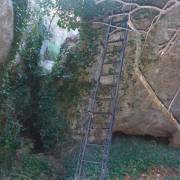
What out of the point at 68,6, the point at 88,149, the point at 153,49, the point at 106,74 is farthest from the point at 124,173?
the point at 68,6

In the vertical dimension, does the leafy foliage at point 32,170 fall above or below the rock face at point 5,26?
below

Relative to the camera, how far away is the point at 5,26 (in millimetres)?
6254

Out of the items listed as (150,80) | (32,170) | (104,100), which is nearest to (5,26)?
(104,100)

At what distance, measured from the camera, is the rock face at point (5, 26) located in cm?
610

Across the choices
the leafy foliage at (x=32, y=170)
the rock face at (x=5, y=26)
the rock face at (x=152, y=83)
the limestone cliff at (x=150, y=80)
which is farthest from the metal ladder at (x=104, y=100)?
the rock face at (x=5, y=26)

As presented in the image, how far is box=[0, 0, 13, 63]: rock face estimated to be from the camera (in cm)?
610

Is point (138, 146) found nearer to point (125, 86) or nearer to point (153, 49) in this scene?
point (125, 86)

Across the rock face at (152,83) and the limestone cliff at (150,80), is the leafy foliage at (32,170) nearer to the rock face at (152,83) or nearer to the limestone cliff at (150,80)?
Answer: the limestone cliff at (150,80)

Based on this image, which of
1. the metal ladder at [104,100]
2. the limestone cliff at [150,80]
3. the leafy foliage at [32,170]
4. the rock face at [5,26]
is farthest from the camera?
the limestone cliff at [150,80]

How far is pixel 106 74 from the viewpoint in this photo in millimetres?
7133

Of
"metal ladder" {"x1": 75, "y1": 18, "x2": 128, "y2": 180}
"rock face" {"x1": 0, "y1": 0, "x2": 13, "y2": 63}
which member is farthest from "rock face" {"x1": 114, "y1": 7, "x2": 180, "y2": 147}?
"rock face" {"x1": 0, "y1": 0, "x2": 13, "y2": 63}

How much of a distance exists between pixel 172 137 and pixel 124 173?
1.72 metres

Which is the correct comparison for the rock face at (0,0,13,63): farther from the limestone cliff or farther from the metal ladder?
the limestone cliff

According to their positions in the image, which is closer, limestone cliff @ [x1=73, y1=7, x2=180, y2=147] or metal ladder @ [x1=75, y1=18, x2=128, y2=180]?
metal ladder @ [x1=75, y1=18, x2=128, y2=180]
